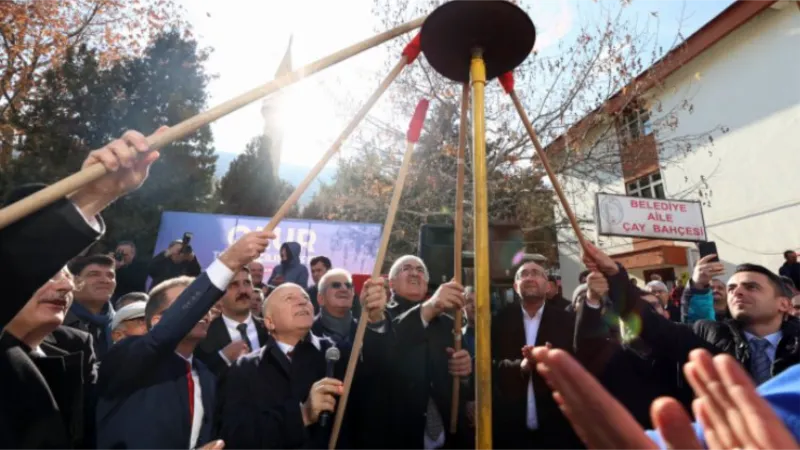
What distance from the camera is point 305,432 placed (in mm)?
2510

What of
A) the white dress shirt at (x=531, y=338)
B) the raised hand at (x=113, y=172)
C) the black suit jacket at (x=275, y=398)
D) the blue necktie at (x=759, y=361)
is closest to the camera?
the raised hand at (x=113, y=172)

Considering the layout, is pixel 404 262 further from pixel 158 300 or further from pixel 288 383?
pixel 158 300

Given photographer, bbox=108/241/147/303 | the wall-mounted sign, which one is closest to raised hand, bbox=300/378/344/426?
photographer, bbox=108/241/147/303

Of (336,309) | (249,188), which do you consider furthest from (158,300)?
(249,188)

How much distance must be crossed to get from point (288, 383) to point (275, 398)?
0.16 meters

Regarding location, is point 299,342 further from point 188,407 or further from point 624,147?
point 624,147

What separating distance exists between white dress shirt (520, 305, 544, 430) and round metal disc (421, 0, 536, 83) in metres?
2.42

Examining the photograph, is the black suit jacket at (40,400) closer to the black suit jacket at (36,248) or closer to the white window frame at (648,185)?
the black suit jacket at (36,248)

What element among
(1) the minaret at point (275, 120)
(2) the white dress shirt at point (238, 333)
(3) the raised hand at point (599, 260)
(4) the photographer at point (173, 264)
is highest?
(1) the minaret at point (275, 120)

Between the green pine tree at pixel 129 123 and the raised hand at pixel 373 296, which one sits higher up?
the green pine tree at pixel 129 123

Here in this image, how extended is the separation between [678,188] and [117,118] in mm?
19626

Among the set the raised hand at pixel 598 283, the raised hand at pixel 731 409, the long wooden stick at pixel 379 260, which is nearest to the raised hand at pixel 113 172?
the long wooden stick at pixel 379 260

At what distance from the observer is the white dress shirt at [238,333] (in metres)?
3.83

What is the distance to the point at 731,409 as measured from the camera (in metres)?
0.70
